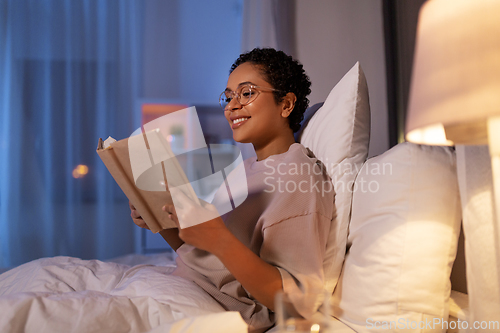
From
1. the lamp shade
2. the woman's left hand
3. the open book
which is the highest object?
the lamp shade

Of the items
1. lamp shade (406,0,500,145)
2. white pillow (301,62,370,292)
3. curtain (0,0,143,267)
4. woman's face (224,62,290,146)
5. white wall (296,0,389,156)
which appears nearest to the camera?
lamp shade (406,0,500,145)

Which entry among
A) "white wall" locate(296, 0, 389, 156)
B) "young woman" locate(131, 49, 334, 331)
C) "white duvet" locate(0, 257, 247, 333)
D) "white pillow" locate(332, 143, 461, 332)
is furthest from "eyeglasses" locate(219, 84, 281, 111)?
"white wall" locate(296, 0, 389, 156)

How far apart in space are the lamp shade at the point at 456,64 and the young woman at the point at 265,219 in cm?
29

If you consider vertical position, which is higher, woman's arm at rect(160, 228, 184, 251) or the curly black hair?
the curly black hair

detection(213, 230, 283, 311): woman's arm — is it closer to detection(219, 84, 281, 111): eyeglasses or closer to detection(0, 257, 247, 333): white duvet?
detection(0, 257, 247, 333): white duvet

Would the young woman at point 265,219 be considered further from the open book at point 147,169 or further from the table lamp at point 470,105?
the table lamp at point 470,105

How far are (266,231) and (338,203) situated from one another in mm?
220

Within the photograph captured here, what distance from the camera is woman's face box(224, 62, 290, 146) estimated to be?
1.00m

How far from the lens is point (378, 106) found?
1.86m

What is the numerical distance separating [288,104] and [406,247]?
565 mm

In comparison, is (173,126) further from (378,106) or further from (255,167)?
(378,106)

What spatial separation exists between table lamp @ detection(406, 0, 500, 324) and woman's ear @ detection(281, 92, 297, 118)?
1.47 ft

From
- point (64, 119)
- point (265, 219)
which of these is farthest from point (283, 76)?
point (64, 119)

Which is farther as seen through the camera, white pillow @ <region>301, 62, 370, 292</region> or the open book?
white pillow @ <region>301, 62, 370, 292</region>
